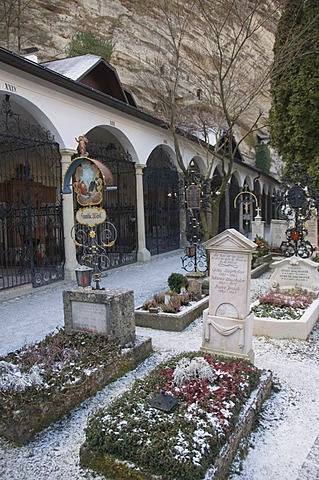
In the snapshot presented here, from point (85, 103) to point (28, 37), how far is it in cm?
1983

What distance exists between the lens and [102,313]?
17.0 feet

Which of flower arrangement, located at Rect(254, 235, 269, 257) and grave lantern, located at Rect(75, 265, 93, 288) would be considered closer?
grave lantern, located at Rect(75, 265, 93, 288)

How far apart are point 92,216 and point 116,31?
31.2 meters

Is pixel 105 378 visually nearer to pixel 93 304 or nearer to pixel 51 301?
pixel 93 304

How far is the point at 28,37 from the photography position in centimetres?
2698

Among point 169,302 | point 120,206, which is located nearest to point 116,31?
point 120,206

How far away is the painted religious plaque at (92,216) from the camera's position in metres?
→ 5.57

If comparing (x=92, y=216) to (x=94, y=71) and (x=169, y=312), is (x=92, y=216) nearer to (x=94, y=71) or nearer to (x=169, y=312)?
(x=169, y=312)

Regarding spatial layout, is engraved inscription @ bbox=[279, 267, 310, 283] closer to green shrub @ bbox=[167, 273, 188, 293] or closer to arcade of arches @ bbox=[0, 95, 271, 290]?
green shrub @ bbox=[167, 273, 188, 293]

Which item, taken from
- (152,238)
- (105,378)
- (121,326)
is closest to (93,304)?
(121,326)

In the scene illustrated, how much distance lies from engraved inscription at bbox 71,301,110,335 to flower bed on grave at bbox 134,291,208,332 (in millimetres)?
1878

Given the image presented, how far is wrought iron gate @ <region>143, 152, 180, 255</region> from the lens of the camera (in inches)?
669

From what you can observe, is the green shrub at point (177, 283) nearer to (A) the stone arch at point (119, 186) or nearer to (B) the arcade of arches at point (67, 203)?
(B) the arcade of arches at point (67, 203)

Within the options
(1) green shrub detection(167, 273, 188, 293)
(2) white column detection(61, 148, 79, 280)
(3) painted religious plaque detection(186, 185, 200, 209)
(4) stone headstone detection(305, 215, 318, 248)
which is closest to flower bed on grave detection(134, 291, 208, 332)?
(1) green shrub detection(167, 273, 188, 293)
